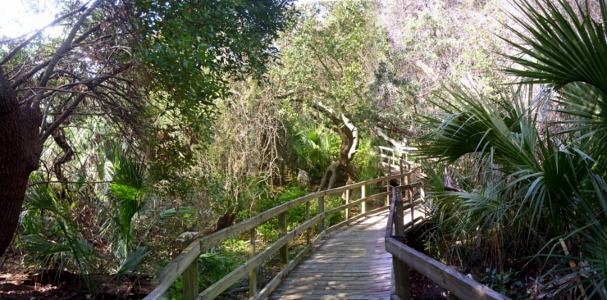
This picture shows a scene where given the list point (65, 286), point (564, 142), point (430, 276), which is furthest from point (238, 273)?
point (65, 286)

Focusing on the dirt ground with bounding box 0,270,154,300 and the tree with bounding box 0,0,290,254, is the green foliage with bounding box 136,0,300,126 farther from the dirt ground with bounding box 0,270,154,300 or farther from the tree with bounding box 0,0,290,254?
the dirt ground with bounding box 0,270,154,300

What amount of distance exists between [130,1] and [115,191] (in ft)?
7.53

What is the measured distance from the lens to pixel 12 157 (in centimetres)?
423

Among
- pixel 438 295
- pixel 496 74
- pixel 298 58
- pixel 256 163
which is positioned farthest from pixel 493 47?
pixel 438 295

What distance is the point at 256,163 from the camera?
13344 millimetres

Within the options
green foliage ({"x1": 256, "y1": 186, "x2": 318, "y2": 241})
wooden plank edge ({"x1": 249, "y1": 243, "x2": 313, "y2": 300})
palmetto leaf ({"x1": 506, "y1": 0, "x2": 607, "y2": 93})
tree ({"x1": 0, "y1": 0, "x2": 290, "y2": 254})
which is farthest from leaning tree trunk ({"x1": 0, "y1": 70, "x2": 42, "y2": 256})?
green foliage ({"x1": 256, "y1": 186, "x2": 318, "y2": 241})

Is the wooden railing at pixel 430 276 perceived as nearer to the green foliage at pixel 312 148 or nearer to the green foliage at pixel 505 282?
the green foliage at pixel 505 282

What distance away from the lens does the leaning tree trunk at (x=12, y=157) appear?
13.7 ft

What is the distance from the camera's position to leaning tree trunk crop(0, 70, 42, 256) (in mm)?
4176

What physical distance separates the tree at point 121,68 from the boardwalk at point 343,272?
2442mm

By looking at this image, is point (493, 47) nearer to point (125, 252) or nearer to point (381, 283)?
point (381, 283)

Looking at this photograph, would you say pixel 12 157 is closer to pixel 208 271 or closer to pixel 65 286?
pixel 65 286

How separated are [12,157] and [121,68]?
252 centimetres

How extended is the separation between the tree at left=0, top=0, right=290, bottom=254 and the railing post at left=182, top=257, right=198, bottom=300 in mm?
1823
